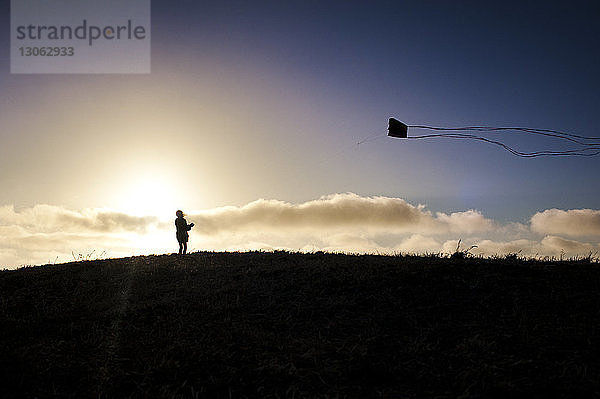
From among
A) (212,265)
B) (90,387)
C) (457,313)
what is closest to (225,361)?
(90,387)

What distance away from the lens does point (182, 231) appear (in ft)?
67.1

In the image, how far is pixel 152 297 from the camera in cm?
1241

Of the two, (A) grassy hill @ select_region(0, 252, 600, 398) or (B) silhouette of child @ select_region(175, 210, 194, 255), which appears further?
(B) silhouette of child @ select_region(175, 210, 194, 255)

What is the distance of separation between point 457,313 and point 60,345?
26.8 feet

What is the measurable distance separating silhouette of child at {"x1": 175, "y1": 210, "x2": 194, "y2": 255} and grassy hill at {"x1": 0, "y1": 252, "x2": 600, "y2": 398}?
5.91 m

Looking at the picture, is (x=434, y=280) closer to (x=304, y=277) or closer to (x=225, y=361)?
(x=304, y=277)

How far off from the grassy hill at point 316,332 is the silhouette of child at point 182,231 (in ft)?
19.4

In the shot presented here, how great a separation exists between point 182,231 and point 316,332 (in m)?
12.6

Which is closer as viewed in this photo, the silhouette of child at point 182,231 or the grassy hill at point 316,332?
the grassy hill at point 316,332

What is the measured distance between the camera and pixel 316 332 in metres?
9.20

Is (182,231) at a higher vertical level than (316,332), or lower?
higher

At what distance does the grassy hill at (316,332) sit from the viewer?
7141 millimetres

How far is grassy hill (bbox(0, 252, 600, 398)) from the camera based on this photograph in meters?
7.14

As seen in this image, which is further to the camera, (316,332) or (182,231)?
(182,231)
